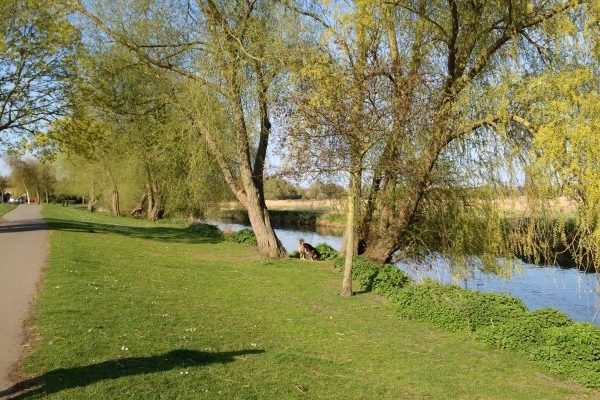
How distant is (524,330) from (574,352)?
3.53 feet

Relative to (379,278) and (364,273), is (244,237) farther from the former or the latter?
(379,278)

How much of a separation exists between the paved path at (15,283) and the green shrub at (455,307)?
7.33 m

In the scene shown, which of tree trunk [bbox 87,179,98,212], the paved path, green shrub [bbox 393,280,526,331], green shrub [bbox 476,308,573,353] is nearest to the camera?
the paved path

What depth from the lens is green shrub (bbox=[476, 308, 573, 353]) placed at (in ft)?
30.9

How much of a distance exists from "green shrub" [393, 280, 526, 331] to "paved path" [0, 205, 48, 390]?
24.0ft

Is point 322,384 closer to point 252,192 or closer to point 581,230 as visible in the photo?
point 581,230

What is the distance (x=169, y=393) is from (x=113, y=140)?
24.7 metres

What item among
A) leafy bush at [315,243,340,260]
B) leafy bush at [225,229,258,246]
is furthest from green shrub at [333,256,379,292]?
leafy bush at [225,229,258,246]

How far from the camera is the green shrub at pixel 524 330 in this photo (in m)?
9.41

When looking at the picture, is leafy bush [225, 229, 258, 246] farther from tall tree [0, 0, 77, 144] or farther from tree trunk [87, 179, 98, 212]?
tree trunk [87, 179, 98, 212]

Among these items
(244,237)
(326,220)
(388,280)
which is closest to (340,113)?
(388,280)

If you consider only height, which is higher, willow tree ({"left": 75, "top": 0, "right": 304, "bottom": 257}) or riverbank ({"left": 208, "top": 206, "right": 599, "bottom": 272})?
willow tree ({"left": 75, "top": 0, "right": 304, "bottom": 257})

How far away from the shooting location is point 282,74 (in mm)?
16531

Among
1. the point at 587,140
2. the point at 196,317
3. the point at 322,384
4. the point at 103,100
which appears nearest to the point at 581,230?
the point at 587,140
